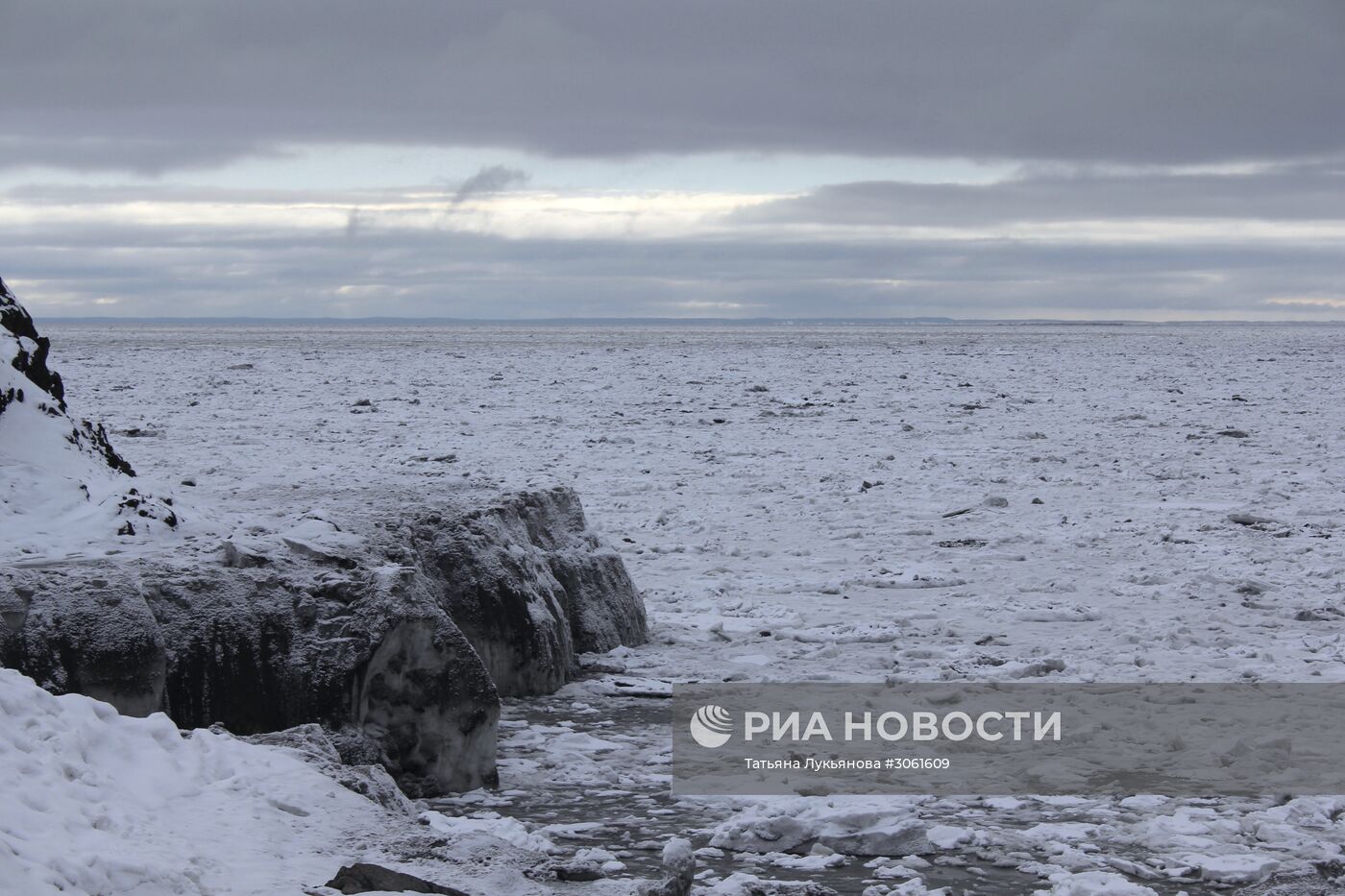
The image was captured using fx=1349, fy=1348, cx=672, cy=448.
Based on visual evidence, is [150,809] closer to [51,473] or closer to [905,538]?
[51,473]

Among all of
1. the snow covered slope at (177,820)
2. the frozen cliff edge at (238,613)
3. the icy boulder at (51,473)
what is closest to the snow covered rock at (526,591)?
the frozen cliff edge at (238,613)

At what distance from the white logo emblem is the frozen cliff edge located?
104 cm

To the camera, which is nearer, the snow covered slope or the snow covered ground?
the snow covered slope

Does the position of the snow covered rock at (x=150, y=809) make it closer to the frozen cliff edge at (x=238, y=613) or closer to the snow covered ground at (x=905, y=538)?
the frozen cliff edge at (x=238, y=613)

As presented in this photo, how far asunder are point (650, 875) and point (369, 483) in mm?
3952

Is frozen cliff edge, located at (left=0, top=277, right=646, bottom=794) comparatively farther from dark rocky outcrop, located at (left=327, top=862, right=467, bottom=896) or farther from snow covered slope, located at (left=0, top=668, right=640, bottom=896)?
dark rocky outcrop, located at (left=327, top=862, right=467, bottom=896)

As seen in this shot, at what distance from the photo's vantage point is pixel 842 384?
2766cm

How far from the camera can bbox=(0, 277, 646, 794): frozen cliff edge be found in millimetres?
5141

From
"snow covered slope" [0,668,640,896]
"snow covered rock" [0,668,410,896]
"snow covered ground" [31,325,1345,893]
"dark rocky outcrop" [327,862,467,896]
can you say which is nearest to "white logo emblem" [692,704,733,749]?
"snow covered ground" [31,325,1345,893]

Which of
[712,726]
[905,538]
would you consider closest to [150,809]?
[712,726]

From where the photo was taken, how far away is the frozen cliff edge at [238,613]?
5141 mm

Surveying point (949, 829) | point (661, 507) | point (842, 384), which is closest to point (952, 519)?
point (661, 507)

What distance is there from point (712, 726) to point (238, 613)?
7.33ft

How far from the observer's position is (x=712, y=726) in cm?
637
